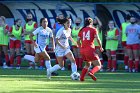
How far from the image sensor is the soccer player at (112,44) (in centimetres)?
2922

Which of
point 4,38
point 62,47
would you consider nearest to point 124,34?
point 4,38

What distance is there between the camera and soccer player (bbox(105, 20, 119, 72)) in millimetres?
29219

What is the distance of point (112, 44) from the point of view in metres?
29.4

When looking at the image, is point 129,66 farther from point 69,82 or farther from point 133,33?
point 69,82

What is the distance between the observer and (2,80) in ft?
68.7

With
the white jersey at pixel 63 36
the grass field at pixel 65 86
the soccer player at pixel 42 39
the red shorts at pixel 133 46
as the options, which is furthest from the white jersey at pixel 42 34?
the red shorts at pixel 133 46

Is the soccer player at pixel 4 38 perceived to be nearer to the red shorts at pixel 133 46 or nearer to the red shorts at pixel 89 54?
the red shorts at pixel 133 46

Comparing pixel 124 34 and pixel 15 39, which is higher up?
pixel 124 34

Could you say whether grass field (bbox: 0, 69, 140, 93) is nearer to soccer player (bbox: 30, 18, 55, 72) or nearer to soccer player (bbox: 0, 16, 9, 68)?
soccer player (bbox: 30, 18, 55, 72)

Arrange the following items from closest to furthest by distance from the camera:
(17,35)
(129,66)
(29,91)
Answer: (29,91)
(129,66)
(17,35)

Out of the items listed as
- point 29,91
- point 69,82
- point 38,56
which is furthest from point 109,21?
point 29,91

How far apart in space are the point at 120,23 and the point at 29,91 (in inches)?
578

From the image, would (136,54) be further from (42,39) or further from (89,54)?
(89,54)

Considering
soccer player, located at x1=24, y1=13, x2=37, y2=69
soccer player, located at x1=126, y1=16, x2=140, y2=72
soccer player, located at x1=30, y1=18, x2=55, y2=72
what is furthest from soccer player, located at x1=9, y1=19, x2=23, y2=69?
soccer player, located at x1=30, y1=18, x2=55, y2=72
